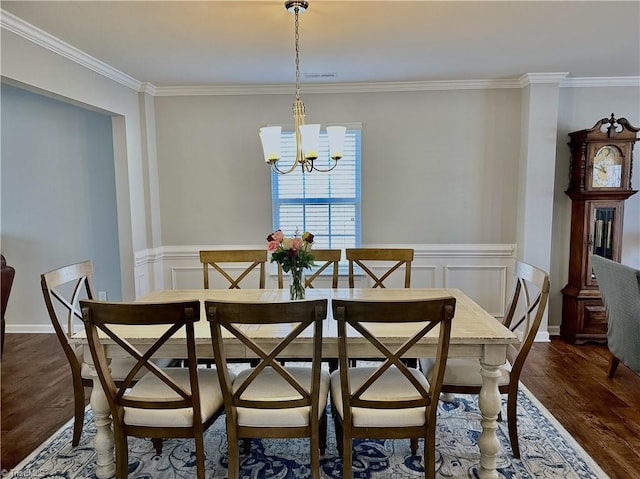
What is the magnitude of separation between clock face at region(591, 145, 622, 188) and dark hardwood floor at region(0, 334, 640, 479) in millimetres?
1508

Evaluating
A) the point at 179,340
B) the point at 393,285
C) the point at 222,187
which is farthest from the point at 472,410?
the point at 222,187

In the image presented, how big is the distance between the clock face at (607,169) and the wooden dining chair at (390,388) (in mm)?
2887

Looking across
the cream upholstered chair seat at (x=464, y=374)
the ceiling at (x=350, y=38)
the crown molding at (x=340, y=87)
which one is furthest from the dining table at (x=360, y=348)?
the crown molding at (x=340, y=87)

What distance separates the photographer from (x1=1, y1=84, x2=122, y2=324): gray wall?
161 inches

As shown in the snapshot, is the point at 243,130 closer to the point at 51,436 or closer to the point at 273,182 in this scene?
the point at 273,182

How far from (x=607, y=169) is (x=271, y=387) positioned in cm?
359

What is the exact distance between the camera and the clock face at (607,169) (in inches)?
146

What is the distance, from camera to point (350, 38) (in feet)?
9.19

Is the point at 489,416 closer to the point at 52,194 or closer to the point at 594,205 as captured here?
the point at 594,205

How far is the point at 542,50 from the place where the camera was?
307 cm

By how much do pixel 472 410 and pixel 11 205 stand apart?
183 inches

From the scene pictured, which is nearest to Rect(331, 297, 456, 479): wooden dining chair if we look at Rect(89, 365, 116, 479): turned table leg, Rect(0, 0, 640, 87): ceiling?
Rect(89, 365, 116, 479): turned table leg

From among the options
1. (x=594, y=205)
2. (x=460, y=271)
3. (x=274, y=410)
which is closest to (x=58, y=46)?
(x=274, y=410)

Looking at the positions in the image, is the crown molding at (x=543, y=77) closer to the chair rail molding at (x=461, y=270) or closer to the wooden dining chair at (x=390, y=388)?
the chair rail molding at (x=461, y=270)
